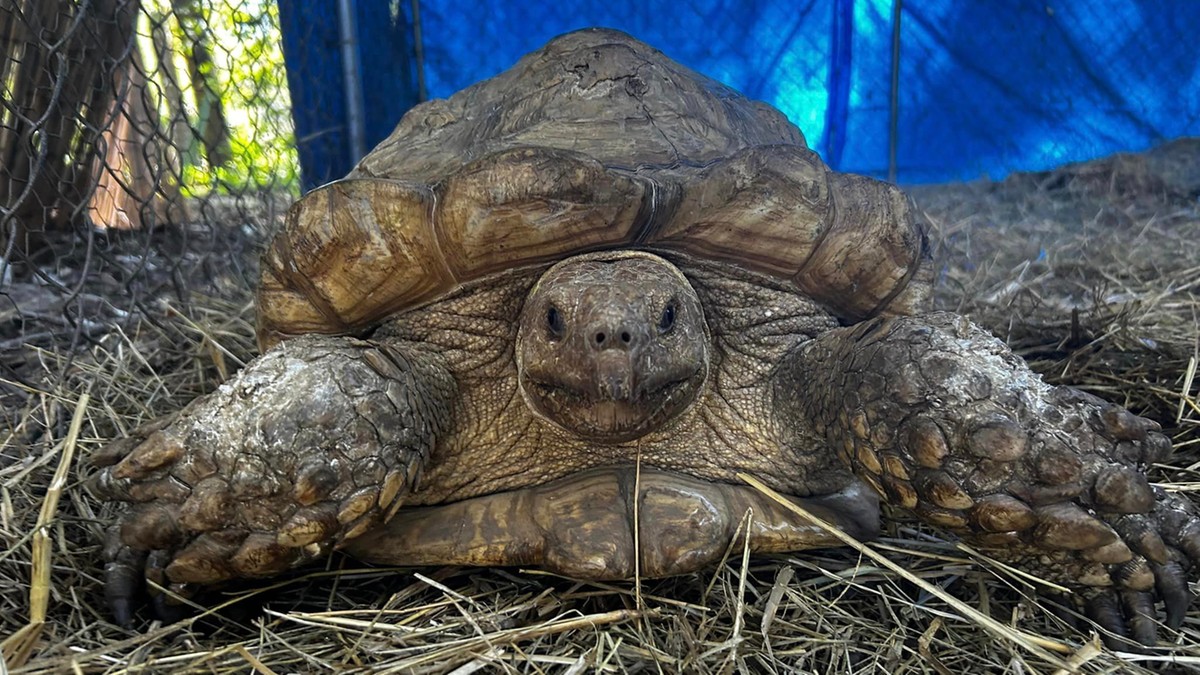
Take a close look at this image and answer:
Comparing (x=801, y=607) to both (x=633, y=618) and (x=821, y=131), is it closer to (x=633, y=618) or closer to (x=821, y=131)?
(x=633, y=618)

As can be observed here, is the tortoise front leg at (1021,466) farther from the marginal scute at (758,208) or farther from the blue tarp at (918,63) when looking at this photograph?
the blue tarp at (918,63)

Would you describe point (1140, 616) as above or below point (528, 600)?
below

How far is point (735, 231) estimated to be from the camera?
2055 mm

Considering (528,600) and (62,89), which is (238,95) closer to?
(62,89)

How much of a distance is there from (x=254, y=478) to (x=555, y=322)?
797 millimetres

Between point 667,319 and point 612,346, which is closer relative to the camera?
point 612,346

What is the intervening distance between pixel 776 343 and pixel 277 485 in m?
1.42

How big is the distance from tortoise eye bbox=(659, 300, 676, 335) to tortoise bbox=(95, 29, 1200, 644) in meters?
0.01

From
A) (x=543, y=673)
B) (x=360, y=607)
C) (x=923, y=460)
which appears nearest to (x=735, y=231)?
(x=923, y=460)

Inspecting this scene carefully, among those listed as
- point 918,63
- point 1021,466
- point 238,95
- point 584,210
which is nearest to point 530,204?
point 584,210

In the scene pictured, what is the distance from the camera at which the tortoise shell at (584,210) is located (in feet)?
6.32

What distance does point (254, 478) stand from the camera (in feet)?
5.20

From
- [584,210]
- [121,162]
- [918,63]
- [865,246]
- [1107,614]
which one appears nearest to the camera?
[1107,614]

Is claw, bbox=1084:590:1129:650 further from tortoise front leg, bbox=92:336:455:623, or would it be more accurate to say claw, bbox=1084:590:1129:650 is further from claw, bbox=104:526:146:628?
claw, bbox=104:526:146:628
